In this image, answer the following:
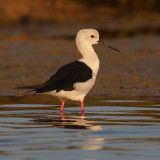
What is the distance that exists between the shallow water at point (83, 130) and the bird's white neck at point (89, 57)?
0.60 meters

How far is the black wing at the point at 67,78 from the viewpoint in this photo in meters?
8.30

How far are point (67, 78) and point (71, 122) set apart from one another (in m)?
0.86

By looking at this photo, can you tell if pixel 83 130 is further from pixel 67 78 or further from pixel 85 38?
pixel 85 38

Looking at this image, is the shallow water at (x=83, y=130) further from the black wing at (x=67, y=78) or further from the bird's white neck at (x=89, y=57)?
the bird's white neck at (x=89, y=57)

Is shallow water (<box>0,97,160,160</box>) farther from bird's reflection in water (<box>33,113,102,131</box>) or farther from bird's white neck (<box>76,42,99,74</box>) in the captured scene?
bird's white neck (<box>76,42,99,74</box>)

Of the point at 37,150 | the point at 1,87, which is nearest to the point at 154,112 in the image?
the point at 37,150

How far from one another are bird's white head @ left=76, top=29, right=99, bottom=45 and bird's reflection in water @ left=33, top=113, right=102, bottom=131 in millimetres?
1532

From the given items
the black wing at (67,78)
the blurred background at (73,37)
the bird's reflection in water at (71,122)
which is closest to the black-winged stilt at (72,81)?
the black wing at (67,78)

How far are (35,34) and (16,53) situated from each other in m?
4.35

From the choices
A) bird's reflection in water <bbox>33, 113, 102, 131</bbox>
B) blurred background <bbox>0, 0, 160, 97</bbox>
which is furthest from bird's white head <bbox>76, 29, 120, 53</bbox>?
bird's reflection in water <bbox>33, 113, 102, 131</bbox>

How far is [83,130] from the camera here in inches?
282

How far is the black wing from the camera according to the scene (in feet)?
27.2

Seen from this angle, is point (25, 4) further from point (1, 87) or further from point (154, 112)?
point (154, 112)

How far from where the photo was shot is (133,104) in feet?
30.4
